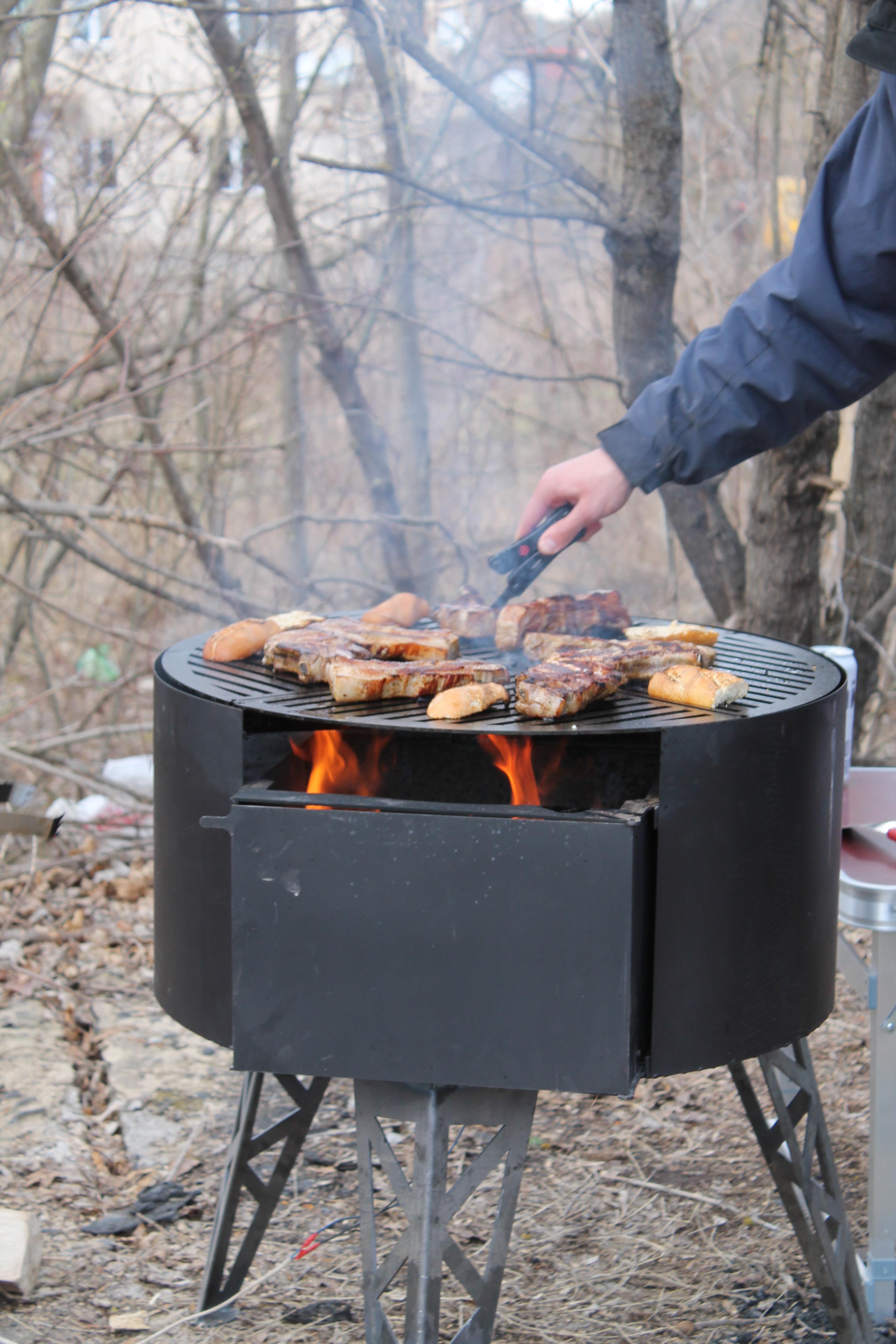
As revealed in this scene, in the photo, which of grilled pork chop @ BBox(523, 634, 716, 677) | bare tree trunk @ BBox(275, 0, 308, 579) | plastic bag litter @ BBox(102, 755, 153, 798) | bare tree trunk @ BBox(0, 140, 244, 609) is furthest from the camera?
bare tree trunk @ BBox(275, 0, 308, 579)

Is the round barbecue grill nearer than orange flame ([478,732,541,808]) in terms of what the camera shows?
Yes

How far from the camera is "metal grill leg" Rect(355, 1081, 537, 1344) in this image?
1.77 metres

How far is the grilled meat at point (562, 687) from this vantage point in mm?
1824

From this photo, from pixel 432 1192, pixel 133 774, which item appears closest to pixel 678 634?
pixel 432 1192

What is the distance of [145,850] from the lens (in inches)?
185

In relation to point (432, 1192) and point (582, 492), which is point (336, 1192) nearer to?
point (432, 1192)

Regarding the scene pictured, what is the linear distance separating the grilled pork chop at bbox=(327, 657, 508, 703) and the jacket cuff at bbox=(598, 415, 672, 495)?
0.48 meters

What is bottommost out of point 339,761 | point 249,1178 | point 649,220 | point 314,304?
point 249,1178

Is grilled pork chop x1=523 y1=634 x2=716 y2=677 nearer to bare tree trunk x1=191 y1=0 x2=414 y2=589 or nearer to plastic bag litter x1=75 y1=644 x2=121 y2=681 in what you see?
bare tree trunk x1=191 y1=0 x2=414 y2=589

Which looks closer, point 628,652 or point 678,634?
point 628,652

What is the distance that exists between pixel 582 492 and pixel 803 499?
84.4 inches

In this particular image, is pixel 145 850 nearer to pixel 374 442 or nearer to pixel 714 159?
pixel 374 442

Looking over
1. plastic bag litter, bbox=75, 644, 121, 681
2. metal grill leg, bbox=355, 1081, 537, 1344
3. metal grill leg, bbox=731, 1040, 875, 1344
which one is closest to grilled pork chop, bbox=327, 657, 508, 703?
metal grill leg, bbox=355, 1081, 537, 1344

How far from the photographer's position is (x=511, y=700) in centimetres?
200
